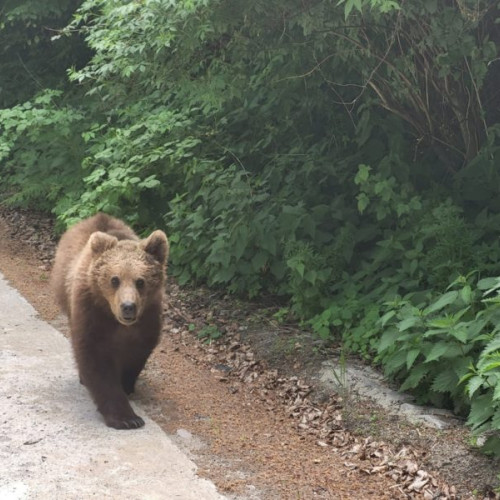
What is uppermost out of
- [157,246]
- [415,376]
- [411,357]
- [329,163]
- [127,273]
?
[329,163]

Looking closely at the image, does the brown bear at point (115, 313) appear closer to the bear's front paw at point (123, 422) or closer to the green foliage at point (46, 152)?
the bear's front paw at point (123, 422)

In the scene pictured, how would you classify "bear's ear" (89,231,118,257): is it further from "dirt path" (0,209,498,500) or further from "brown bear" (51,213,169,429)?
"dirt path" (0,209,498,500)

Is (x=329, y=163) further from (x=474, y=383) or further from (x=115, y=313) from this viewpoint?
(x=474, y=383)

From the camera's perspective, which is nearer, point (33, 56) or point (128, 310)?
point (128, 310)

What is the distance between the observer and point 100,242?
5484mm

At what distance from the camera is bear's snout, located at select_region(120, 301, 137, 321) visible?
16.8 feet

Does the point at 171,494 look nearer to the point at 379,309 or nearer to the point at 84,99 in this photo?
the point at 379,309

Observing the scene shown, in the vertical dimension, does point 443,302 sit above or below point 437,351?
above

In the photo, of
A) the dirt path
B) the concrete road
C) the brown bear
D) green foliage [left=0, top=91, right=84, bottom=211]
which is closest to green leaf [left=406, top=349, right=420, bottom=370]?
the dirt path

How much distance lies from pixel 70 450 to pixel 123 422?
1.53ft

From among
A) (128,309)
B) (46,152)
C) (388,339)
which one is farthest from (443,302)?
(46,152)

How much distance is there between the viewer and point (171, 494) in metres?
4.41

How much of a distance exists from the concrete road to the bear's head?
0.76 m

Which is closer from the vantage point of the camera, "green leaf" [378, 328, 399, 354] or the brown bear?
the brown bear
